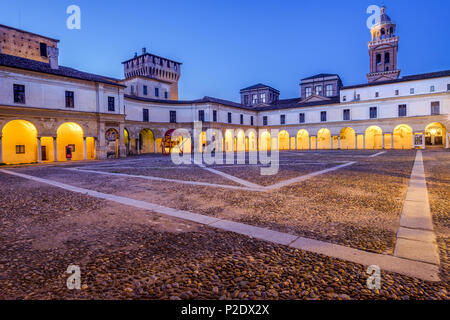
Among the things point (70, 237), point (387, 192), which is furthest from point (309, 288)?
point (387, 192)

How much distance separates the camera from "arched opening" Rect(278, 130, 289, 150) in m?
48.2

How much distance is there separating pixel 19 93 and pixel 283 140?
134 ft


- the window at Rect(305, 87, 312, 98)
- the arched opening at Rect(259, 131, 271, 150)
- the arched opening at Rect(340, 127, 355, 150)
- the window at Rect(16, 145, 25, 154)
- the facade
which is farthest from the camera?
the window at Rect(305, 87, 312, 98)

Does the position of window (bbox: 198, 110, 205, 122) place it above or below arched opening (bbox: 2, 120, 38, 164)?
above

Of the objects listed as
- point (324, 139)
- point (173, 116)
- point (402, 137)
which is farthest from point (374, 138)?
point (173, 116)

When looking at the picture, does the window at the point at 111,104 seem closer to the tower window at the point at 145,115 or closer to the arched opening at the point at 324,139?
the tower window at the point at 145,115

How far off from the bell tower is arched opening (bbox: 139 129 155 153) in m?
47.0

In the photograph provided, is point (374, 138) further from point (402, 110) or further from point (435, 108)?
point (435, 108)

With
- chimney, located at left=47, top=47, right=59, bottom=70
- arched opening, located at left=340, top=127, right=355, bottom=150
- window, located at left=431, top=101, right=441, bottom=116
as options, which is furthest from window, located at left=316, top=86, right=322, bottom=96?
chimney, located at left=47, top=47, right=59, bottom=70

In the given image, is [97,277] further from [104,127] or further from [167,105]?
[167,105]

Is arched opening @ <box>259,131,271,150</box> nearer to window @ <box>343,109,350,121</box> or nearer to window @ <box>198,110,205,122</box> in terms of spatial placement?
window @ <box>343,109,350,121</box>

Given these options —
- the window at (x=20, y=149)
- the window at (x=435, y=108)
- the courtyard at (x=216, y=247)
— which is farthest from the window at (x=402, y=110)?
the window at (x=20, y=149)

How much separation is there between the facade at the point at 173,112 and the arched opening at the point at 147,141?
0.15 metres

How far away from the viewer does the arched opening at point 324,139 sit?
44.6 m
